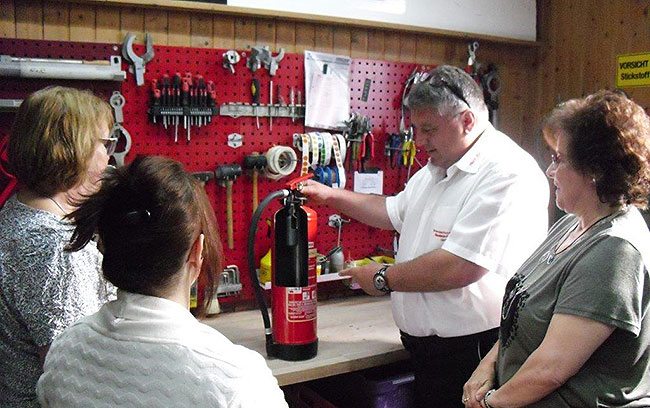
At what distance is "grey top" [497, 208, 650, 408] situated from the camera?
1.28 m

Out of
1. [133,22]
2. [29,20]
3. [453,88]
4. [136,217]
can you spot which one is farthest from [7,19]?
[453,88]

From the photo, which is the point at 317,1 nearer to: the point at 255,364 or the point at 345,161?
the point at 345,161

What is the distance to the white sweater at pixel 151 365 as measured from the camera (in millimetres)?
893

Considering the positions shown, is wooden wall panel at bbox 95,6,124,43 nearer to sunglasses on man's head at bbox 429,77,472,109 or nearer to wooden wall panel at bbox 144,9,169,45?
wooden wall panel at bbox 144,9,169,45

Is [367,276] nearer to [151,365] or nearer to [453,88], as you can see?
[453,88]

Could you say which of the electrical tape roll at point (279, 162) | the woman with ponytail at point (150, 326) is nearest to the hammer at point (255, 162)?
the electrical tape roll at point (279, 162)

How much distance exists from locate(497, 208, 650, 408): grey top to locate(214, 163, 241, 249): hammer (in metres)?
1.20

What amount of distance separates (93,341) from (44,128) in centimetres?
59

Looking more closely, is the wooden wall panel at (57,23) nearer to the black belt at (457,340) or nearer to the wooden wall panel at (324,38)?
the wooden wall panel at (324,38)

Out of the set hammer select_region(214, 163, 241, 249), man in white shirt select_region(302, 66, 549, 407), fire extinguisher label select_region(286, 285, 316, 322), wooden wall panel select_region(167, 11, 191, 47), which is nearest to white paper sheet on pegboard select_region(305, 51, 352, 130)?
hammer select_region(214, 163, 241, 249)

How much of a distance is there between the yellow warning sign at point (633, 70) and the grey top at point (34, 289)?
7.93 ft

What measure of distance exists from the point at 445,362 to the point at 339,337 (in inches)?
15.7

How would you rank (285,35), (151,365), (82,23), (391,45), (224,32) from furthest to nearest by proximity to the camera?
(391,45)
(285,35)
(224,32)
(82,23)
(151,365)

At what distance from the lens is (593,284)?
130 centimetres
